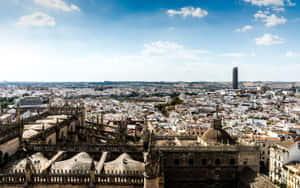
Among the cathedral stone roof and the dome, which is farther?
the dome

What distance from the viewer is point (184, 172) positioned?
23.8m

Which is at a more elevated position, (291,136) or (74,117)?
(74,117)

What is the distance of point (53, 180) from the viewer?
41.9 ft

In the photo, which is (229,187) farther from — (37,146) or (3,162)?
(3,162)

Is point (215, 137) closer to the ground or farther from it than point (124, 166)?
closer to the ground

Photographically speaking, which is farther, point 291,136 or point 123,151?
point 291,136

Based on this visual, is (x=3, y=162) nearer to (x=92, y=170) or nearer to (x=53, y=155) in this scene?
(x=53, y=155)

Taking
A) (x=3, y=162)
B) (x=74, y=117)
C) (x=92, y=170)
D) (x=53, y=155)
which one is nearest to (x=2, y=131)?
(x=3, y=162)

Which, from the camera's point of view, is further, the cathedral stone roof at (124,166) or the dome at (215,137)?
the dome at (215,137)

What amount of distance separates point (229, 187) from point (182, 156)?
5623 millimetres

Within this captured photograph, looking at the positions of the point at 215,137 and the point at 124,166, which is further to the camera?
the point at 215,137

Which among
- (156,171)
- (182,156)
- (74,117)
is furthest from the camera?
(74,117)

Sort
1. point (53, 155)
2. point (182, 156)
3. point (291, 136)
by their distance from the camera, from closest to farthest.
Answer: point (53, 155) → point (182, 156) → point (291, 136)

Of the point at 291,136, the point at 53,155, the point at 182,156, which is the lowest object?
the point at 291,136
